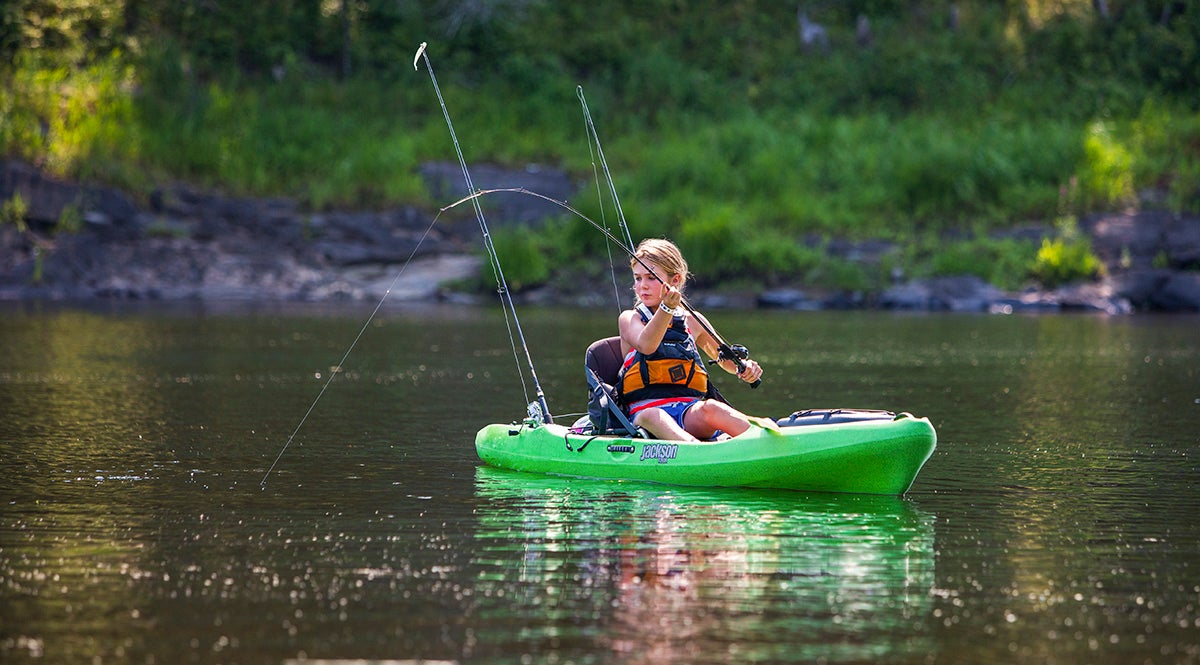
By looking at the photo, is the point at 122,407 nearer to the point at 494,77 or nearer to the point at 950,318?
the point at 950,318

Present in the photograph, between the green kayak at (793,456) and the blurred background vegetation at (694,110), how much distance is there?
24.2m

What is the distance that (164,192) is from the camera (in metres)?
36.8

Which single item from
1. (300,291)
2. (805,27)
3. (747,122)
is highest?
(805,27)

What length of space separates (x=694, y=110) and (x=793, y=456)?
3328 centimetres

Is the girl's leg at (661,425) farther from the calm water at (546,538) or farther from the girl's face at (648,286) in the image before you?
the girl's face at (648,286)

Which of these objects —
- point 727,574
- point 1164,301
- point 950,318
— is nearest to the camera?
point 727,574

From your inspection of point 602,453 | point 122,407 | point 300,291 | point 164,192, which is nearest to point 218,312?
point 300,291

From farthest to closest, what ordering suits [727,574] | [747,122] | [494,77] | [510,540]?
[494,77] < [747,122] < [510,540] < [727,574]

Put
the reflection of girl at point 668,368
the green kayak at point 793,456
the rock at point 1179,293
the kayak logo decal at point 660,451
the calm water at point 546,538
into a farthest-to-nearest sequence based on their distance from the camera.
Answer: the rock at point 1179,293 < the kayak logo decal at point 660,451 < the reflection of girl at point 668,368 < the green kayak at point 793,456 < the calm water at point 546,538

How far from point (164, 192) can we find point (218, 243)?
1.99m

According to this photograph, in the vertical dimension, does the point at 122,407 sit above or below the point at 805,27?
below

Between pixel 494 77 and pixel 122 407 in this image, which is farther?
pixel 494 77

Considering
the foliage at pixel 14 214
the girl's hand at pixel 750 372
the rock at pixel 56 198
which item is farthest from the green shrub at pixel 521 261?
the girl's hand at pixel 750 372

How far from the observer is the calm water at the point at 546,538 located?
6.27m
